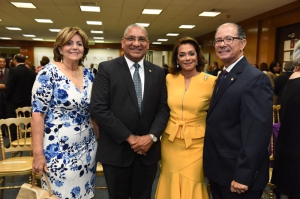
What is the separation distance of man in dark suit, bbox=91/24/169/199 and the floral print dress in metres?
0.13

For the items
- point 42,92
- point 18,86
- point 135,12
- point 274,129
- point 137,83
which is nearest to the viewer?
point 42,92

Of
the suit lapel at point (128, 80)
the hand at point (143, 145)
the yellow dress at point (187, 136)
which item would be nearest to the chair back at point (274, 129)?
the yellow dress at point (187, 136)

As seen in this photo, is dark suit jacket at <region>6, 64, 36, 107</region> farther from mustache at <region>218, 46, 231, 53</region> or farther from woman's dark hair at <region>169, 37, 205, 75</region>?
mustache at <region>218, 46, 231, 53</region>

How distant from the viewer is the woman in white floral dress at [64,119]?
175 cm

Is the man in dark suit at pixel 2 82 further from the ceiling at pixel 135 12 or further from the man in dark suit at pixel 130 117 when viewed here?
the man in dark suit at pixel 130 117

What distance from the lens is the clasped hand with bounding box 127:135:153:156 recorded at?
177 cm

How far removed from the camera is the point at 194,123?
1.94 m

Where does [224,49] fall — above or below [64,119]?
above

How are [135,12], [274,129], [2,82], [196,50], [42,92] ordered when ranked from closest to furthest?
[42,92], [196,50], [274,129], [2,82], [135,12]

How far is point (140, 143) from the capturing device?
1775mm

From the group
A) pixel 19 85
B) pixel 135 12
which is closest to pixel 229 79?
pixel 19 85

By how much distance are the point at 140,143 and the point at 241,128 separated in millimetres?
673

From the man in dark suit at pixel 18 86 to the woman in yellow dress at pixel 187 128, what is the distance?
3726 mm

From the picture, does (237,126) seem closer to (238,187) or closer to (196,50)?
(238,187)
